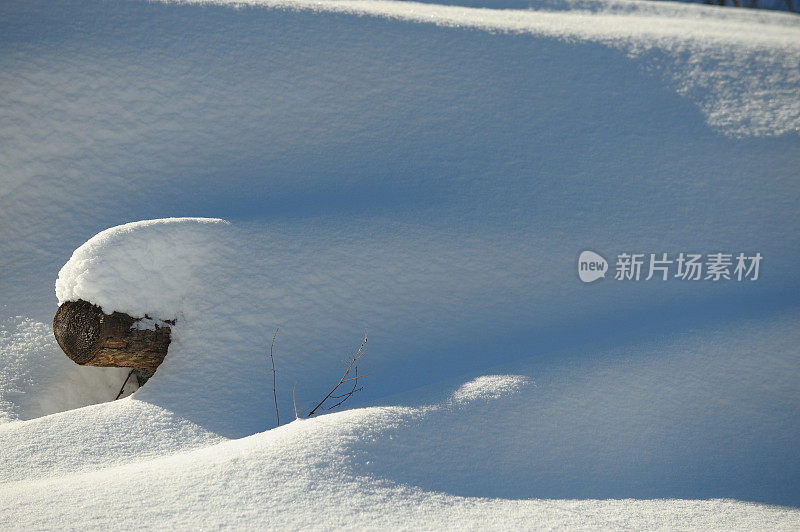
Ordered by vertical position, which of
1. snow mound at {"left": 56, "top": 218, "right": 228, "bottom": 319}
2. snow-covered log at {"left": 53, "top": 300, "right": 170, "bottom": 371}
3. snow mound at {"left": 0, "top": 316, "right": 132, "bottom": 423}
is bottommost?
snow mound at {"left": 0, "top": 316, "right": 132, "bottom": 423}

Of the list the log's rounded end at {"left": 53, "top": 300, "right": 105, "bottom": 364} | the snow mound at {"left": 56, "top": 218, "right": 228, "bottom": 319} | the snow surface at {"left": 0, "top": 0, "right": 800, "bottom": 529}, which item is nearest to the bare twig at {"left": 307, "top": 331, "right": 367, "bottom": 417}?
the snow surface at {"left": 0, "top": 0, "right": 800, "bottom": 529}

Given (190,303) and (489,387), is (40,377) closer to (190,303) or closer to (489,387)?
(190,303)

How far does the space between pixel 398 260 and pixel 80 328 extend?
5.39ft

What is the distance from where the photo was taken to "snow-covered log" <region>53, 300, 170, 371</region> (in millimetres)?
2826

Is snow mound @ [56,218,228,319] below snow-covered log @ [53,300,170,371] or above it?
above

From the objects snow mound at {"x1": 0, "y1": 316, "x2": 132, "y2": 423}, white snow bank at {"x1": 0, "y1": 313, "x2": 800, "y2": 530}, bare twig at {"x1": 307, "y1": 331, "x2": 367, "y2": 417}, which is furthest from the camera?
snow mound at {"x1": 0, "y1": 316, "x2": 132, "y2": 423}

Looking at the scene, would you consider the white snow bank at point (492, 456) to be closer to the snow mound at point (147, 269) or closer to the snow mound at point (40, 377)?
the snow mound at point (40, 377)

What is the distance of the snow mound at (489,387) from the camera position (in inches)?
110

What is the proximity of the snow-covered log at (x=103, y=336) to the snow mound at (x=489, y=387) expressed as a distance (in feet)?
5.05

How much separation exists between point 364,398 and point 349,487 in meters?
0.76

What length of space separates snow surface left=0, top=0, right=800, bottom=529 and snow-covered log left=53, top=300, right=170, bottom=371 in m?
0.07

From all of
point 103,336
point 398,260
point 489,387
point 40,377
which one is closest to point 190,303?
point 103,336

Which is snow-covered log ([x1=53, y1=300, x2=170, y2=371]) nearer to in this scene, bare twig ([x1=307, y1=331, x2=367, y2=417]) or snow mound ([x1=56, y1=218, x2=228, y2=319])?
snow mound ([x1=56, y1=218, x2=228, y2=319])

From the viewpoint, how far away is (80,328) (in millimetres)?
2832
